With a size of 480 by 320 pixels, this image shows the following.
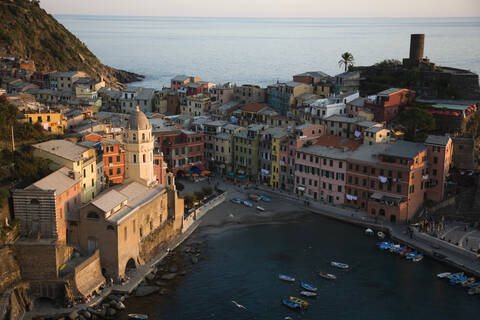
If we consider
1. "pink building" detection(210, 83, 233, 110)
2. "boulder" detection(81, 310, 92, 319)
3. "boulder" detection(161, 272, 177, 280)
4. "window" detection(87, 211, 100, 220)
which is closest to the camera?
"boulder" detection(81, 310, 92, 319)

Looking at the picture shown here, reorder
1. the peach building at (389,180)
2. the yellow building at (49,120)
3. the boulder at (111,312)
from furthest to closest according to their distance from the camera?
1. the yellow building at (49,120)
2. the peach building at (389,180)
3. the boulder at (111,312)

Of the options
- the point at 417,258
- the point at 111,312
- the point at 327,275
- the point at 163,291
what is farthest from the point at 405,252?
the point at 111,312

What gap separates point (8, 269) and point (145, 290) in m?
11.5

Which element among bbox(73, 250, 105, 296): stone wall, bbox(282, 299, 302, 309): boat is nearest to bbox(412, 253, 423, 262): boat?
bbox(282, 299, 302, 309): boat

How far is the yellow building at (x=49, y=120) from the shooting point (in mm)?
70875

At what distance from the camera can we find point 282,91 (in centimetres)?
9481

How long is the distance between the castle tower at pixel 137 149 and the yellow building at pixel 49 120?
17868 millimetres

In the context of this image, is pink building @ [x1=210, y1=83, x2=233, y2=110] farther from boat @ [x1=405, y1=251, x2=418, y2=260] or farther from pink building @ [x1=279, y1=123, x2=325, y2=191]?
boat @ [x1=405, y1=251, x2=418, y2=260]

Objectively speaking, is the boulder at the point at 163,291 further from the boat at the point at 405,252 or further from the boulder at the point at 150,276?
the boat at the point at 405,252

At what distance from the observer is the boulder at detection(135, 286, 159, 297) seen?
4812cm

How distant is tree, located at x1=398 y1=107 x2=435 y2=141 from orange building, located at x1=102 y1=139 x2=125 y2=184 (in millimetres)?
39537

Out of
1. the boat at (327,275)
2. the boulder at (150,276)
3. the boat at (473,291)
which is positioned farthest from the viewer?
the boat at (327,275)

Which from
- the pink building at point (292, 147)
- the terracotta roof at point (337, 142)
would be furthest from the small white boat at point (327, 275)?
the pink building at point (292, 147)

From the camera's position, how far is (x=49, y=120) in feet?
238
